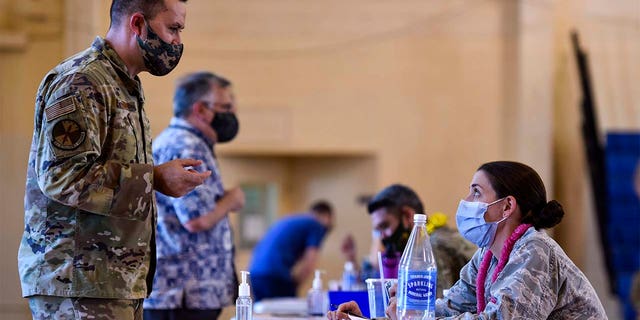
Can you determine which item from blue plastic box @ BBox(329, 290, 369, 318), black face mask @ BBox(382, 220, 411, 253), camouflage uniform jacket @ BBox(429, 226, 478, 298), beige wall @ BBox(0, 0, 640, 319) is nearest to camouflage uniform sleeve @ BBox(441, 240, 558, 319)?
blue plastic box @ BBox(329, 290, 369, 318)

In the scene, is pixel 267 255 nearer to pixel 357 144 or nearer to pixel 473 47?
pixel 357 144

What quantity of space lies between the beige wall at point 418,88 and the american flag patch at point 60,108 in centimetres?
664

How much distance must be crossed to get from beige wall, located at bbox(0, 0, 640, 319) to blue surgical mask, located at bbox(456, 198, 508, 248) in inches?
254

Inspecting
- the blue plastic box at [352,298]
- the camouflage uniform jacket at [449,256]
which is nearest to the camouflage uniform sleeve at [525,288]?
the blue plastic box at [352,298]

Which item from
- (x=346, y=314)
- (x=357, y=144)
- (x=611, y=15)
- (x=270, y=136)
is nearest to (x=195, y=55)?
(x=270, y=136)

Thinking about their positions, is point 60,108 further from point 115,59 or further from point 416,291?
point 416,291

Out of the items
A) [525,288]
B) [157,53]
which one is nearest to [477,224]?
[525,288]

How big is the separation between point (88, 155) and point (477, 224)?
3.54ft

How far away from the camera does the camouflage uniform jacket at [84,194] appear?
8.27 feet

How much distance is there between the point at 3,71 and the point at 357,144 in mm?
3546

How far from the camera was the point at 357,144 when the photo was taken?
31.3 ft

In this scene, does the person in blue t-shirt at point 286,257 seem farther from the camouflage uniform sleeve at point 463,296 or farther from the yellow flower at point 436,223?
the camouflage uniform sleeve at point 463,296

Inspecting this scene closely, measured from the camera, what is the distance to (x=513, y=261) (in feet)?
8.84

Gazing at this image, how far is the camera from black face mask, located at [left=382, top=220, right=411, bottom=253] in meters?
4.19
